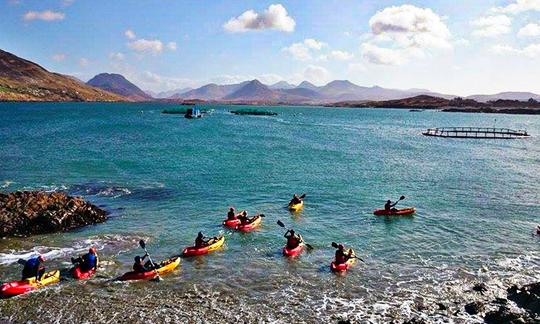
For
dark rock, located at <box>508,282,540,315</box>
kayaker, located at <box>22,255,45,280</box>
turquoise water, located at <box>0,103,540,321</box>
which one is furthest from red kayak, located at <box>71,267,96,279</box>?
dark rock, located at <box>508,282,540,315</box>

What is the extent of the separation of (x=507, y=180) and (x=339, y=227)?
115ft

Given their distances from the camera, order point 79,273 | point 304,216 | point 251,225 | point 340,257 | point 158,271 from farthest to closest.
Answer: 1. point 304,216
2. point 251,225
3. point 340,257
4. point 158,271
5. point 79,273

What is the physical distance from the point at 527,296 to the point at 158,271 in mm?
21476

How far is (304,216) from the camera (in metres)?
42.4

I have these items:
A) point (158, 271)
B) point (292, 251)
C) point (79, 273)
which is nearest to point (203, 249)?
point (158, 271)

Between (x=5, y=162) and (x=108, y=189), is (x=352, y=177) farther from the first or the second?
(x=5, y=162)

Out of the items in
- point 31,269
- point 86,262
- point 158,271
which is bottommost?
point 158,271

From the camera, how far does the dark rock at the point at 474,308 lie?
78.1 feet

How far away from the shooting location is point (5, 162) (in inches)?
2635

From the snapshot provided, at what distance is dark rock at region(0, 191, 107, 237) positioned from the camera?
115ft

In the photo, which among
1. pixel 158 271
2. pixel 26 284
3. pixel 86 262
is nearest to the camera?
pixel 26 284

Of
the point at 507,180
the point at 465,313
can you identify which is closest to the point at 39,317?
the point at 465,313

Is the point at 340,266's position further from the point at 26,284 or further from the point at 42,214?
the point at 42,214

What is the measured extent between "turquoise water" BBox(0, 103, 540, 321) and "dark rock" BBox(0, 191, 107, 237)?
139cm
